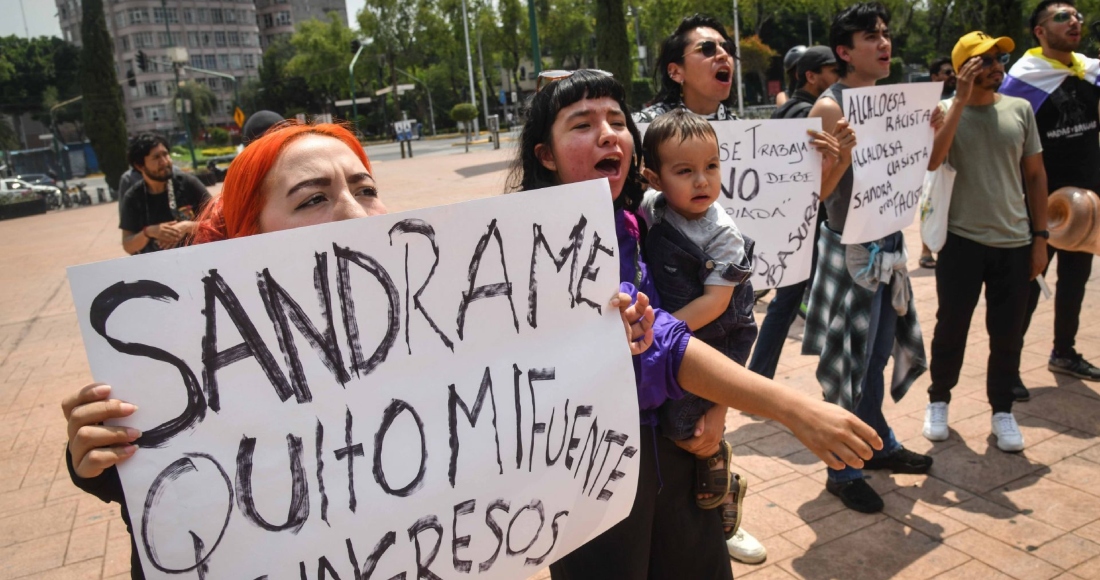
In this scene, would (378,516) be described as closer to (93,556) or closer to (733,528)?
(733,528)

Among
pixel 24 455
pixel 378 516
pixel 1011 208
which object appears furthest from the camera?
pixel 24 455

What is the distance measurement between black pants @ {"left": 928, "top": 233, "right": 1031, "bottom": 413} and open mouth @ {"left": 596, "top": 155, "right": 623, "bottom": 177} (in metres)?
2.57

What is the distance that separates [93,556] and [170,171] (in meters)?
2.81

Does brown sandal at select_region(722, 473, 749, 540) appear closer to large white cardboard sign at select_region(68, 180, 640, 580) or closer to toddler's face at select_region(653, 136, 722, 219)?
large white cardboard sign at select_region(68, 180, 640, 580)

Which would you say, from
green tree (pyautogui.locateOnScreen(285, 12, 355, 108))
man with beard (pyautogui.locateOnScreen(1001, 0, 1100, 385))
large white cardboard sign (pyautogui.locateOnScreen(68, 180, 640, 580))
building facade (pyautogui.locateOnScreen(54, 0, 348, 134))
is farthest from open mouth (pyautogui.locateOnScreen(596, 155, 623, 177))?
building facade (pyautogui.locateOnScreen(54, 0, 348, 134))

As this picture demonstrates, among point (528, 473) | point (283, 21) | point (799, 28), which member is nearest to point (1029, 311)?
point (528, 473)

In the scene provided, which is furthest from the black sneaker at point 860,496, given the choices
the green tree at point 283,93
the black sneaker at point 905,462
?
the green tree at point 283,93

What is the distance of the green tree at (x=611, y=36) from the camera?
662 inches

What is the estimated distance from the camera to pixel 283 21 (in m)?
109

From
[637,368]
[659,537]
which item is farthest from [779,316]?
[637,368]

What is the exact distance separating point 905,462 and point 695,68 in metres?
2.03

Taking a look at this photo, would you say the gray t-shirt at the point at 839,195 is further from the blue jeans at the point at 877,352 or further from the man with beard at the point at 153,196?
the man with beard at the point at 153,196

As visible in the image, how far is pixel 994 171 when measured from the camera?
3756 mm

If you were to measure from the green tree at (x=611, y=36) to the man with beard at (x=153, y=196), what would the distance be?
1247cm
